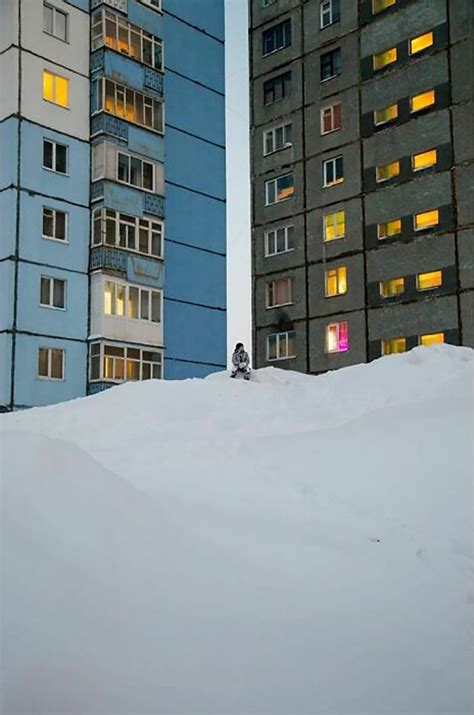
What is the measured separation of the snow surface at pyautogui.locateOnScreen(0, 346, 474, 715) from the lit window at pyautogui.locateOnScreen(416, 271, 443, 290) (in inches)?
741

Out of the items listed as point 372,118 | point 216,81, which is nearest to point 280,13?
point 216,81

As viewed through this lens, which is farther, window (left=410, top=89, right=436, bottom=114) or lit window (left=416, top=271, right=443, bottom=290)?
window (left=410, top=89, right=436, bottom=114)

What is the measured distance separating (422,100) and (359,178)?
174 inches

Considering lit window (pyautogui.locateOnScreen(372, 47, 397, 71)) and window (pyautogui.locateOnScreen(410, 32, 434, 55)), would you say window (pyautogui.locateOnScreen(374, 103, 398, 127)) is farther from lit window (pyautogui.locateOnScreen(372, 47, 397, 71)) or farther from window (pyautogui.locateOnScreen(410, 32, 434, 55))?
window (pyautogui.locateOnScreen(410, 32, 434, 55))

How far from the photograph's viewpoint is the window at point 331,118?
3603cm

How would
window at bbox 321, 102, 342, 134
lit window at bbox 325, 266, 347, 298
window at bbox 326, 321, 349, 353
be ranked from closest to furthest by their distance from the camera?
1. window at bbox 326, 321, 349, 353
2. lit window at bbox 325, 266, 347, 298
3. window at bbox 321, 102, 342, 134

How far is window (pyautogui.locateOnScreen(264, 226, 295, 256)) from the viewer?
123ft

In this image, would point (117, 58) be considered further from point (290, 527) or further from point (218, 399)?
point (290, 527)

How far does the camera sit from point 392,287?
107ft

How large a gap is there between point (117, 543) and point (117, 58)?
29.3 meters

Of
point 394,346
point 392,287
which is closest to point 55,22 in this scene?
point 392,287

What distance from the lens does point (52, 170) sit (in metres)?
30.0

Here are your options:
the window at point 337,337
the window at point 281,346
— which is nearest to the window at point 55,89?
the window at point 281,346

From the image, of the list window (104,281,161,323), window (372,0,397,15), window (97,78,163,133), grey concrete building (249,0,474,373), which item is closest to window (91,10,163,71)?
window (97,78,163,133)
